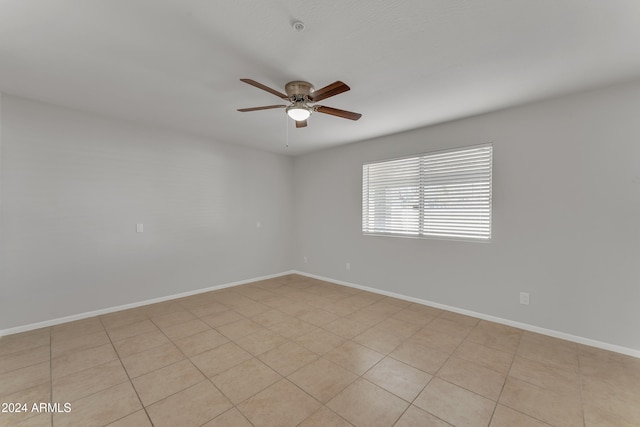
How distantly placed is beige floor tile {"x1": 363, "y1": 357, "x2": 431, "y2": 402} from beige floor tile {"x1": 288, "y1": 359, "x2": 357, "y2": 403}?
0.20 meters

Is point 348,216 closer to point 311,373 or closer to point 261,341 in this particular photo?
point 261,341

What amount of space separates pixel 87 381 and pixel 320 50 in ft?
10.4

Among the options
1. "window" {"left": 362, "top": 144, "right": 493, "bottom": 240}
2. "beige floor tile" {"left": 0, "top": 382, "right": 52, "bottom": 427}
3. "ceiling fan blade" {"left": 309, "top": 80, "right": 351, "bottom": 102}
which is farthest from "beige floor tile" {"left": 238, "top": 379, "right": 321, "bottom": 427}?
"window" {"left": 362, "top": 144, "right": 493, "bottom": 240}

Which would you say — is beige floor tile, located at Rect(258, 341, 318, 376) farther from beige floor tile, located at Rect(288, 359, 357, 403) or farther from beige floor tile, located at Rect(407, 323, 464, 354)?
beige floor tile, located at Rect(407, 323, 464, 354)

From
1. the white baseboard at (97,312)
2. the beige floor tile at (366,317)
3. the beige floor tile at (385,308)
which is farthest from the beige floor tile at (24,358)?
the beige floor tile at (385,308)

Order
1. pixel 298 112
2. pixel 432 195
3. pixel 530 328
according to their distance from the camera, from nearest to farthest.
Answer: pixel 298 112
pixel 530 328
pixel 432 195

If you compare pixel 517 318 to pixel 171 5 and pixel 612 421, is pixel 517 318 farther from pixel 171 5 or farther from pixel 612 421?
pixel 171 5

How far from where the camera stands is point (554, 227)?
9.11 feet

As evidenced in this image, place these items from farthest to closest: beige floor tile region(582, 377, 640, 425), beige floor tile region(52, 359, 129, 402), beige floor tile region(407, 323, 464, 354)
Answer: beige floor tile region(407, 323, 464, 354) < beige floor tile region(52, 359, 129, 402) < beige floor tile region(582, 377, 640, 425)

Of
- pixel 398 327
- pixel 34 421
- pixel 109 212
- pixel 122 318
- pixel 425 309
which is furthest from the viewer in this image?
pixel 425 309

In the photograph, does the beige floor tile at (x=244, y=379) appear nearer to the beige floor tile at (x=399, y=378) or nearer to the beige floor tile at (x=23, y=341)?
the beige floor tile at (x=399, y=378)

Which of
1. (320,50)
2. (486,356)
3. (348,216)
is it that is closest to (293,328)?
(486,356)

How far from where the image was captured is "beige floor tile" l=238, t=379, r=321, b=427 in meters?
1.65

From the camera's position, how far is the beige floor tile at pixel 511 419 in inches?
63.9
